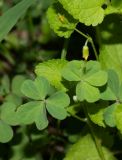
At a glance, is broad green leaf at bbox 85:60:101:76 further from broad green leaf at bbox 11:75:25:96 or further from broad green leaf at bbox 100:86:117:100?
broad green leaf at bbox 11:75:25:96

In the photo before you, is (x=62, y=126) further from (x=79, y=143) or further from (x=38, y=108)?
(x=38, y=108)

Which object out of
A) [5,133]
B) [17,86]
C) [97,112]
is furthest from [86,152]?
Result: [17,86]

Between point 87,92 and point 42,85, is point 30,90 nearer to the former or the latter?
point 42,85

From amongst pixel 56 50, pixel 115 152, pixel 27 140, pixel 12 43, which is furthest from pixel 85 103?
pixel 12 43

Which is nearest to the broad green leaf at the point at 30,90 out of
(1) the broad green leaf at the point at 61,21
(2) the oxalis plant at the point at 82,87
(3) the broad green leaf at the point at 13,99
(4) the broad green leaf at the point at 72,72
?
(2) the oxalis plant at the point at 82,87

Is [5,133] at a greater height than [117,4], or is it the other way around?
[117,4]

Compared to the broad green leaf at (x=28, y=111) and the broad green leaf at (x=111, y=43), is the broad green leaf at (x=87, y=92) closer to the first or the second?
the broad green leaf at (x=28, y=111)
